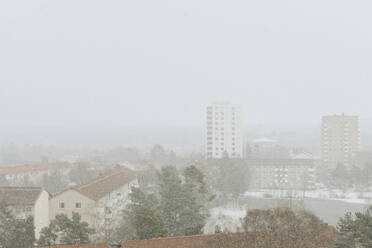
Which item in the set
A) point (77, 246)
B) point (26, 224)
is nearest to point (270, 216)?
point (77, 246)

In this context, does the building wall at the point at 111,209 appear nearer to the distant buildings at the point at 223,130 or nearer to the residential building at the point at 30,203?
the residential building at the point at 30,203

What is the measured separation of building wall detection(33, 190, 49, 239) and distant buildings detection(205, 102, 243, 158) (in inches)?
1655

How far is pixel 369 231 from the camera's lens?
12.6 metres

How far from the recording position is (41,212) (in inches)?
941

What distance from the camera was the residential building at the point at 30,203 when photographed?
22750mm

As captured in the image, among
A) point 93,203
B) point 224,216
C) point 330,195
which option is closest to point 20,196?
point 93,203

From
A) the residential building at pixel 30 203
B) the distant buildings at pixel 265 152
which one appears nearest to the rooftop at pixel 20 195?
the residential building at pixel 30 203

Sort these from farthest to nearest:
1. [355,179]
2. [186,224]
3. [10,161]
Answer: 1. [10,161]
2. [355,179]
3. [186,224]

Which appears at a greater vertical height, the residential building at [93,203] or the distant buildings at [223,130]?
the distant buildings at [223,130]

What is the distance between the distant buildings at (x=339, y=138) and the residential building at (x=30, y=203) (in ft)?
161

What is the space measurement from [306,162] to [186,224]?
34941mm

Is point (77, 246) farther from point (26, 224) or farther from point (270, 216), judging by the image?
point (270, 216)

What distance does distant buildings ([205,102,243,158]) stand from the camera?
6600 centimetres

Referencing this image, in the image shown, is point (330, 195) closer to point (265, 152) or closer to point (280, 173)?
point (280, 173)
